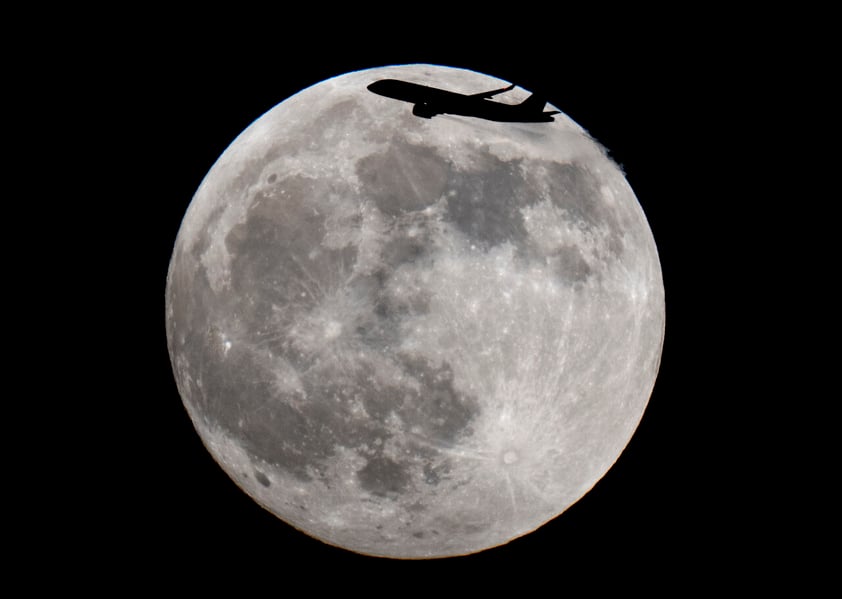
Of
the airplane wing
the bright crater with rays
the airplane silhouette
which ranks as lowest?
the bright crater with rays

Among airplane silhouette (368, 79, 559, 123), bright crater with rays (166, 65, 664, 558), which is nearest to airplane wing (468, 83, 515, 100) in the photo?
airplane silhouette (368, 79, 559, 123)

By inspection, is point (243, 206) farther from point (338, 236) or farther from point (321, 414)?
point (321, 414)

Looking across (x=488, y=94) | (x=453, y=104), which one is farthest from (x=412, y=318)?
(x=488, y=94)

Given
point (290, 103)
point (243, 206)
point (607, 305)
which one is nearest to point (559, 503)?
point (607, 305)

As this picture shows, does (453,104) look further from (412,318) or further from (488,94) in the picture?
(412,318)

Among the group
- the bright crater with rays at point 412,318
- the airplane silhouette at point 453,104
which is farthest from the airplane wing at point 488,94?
the bright crater with rays at point 412,318

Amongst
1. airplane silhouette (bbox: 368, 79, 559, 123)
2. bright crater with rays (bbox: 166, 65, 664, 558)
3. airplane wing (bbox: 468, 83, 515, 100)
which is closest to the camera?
bright crater with rays (bbox: 166, 65, 664, 558)

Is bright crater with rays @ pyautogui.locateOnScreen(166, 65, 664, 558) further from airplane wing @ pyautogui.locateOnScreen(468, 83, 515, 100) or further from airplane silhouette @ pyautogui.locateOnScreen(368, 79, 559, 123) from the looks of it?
airplane wing @ pyautogui.locateOnScreen(468, 83, 515, 100)
